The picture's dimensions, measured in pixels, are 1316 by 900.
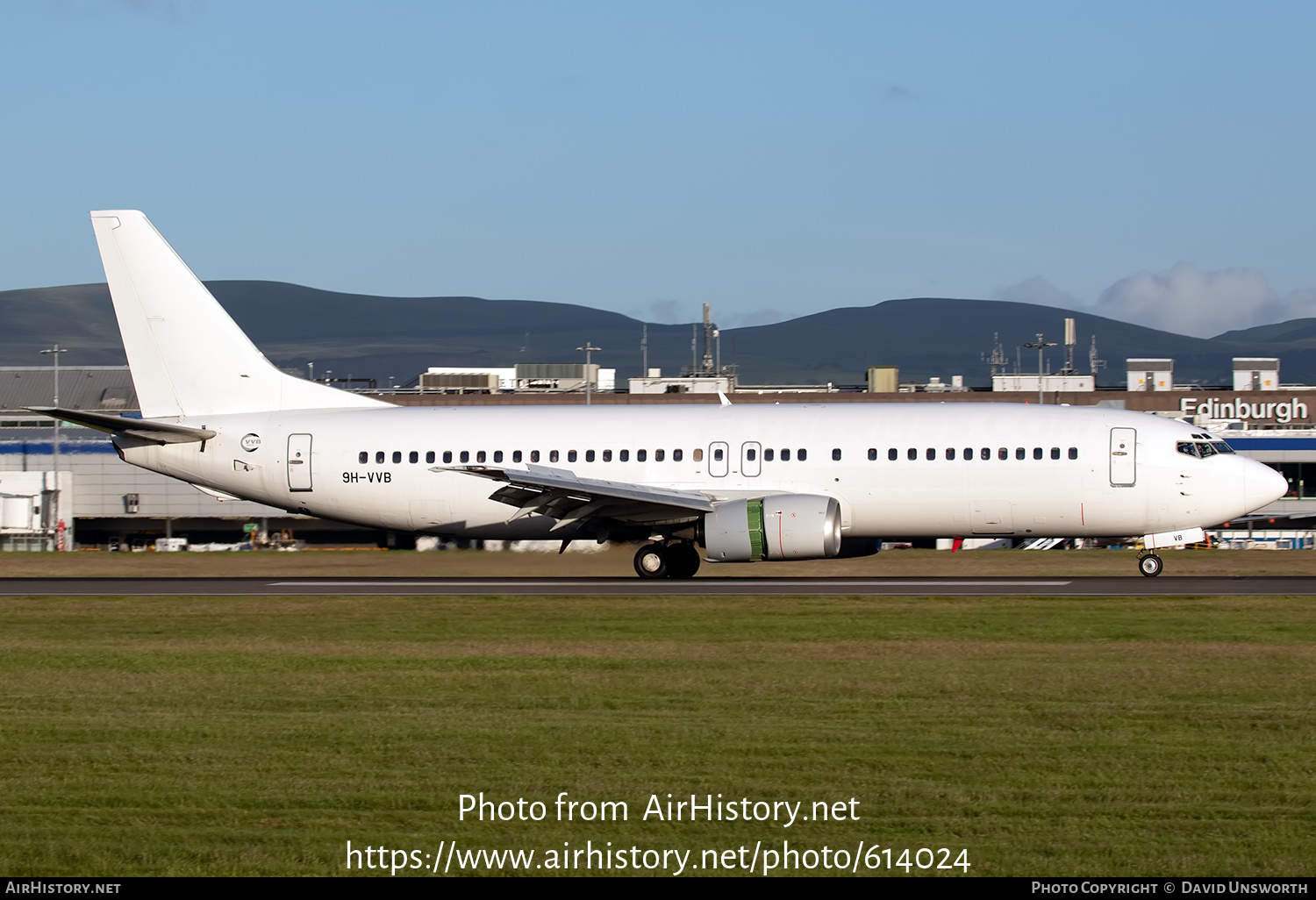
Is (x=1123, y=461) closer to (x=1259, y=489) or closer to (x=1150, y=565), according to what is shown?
(x=1150, y=565)

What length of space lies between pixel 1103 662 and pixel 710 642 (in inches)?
210

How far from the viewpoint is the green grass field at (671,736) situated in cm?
995

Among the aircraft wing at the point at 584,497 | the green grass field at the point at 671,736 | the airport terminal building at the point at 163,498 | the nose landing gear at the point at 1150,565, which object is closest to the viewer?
the green grass field at the point at 671,736

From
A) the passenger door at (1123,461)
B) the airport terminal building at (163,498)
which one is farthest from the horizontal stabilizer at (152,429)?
the passenger door at (1123,461)

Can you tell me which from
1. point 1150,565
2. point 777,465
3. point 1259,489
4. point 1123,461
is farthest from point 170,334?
point 1259,489

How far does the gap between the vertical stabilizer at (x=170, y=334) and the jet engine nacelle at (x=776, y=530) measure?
12511mm

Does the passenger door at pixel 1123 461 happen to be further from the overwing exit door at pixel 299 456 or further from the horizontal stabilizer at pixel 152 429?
the horizontal stabilizer at pixel 152 429

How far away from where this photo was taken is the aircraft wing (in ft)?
100

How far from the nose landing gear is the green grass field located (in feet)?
27.2

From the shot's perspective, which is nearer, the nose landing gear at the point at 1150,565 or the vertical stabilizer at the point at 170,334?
the nose landing gear at the point at 1150,565

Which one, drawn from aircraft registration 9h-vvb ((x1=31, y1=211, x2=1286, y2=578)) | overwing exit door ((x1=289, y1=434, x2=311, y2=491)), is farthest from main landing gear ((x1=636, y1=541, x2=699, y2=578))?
overwing exit door ((x1=289, y1=434, x2=311, y2=491))

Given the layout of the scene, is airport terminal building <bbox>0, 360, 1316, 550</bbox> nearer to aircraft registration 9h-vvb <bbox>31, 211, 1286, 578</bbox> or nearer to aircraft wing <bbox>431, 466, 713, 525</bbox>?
aircraft registration 9h-vvb <bbox>31, 211, 1286, 578</bbox>

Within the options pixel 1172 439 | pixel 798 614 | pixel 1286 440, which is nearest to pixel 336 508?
pixel 798 614
